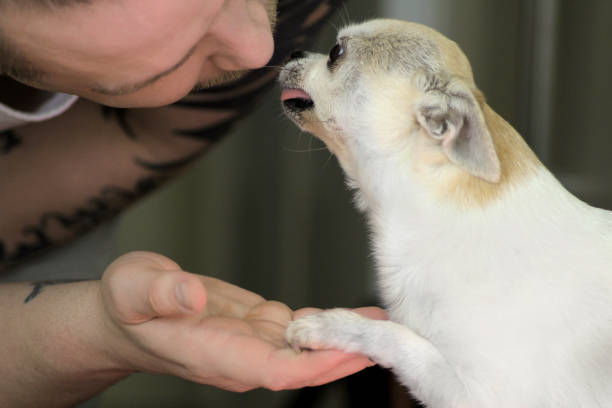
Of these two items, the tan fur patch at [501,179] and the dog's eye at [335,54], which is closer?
the tan fur patch at [501,179]

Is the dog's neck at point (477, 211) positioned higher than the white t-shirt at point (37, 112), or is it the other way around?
the white t-shirt at point (37, 112)

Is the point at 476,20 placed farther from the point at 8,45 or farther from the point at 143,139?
the point at 8,45

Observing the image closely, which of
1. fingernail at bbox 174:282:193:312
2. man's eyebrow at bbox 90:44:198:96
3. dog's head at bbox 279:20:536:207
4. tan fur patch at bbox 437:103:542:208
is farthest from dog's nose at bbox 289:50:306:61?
fingernail at bbox 174:282:193:312

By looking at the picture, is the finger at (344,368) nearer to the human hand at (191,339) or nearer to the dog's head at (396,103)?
the human hand at (191,339)

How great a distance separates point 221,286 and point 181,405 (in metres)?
2.18

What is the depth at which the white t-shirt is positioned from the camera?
1.46 m

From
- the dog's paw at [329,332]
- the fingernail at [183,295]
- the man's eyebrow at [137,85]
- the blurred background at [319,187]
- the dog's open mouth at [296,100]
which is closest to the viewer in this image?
the fingernail at [183,295]

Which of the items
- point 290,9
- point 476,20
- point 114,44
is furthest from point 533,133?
point 114,44

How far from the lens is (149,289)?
94 cm

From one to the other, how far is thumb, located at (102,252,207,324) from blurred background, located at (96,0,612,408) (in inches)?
72.8

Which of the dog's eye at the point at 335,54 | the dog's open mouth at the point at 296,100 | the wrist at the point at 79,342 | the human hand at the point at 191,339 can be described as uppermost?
the dog's eye at the point at 335,54

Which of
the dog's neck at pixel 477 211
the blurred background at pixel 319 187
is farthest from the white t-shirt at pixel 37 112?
the blurred background at pixel 319 187

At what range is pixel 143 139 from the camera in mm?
1778

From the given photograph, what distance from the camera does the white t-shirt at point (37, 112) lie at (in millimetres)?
1457
